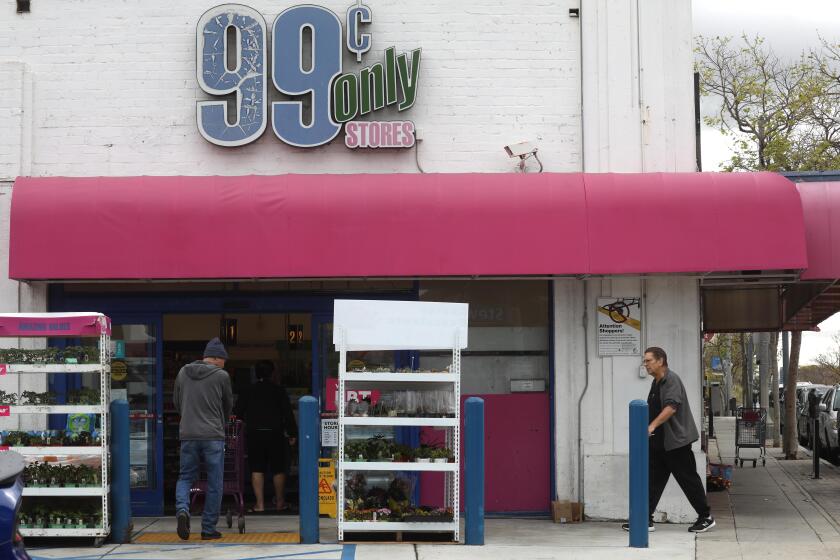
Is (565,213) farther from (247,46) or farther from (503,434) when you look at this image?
→ (247,46)

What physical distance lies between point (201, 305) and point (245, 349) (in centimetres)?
78

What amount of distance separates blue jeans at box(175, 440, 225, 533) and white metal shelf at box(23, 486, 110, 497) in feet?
2.27

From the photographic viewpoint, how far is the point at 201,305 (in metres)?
13.5

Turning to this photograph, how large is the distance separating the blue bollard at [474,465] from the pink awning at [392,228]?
1.89 m

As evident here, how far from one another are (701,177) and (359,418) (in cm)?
437

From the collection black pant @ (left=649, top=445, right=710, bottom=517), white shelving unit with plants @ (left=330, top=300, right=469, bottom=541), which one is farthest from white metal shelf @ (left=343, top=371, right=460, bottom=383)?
black pant @ (left=649, top=445, right=710, bottom=517)

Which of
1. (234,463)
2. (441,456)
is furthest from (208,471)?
(441,456)

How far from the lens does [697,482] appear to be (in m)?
11.7

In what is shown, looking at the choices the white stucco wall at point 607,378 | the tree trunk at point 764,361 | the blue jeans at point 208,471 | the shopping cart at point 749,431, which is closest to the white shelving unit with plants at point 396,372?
the blue jeans at point 208,471

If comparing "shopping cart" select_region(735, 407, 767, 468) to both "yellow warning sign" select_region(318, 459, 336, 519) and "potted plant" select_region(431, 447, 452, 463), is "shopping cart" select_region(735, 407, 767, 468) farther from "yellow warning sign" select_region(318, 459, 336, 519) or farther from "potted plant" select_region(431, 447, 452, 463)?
"potted plant" select_region(431, 447, 452, 463)

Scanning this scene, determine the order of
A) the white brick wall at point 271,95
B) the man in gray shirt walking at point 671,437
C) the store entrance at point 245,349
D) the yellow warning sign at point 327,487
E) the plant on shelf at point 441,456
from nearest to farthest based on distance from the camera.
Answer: the plant on shelf at point 441,456, the man in gray shirt walking at point 671,437, the yellow warning sign at point 327,487, the white brick wall at point 271,95, the store entrance at point 245,349

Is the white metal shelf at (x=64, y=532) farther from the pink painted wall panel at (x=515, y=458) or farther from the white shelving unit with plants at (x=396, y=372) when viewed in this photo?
the pink painted wall panel at (x=515, y=458)

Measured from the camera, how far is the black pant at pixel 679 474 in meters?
11.7

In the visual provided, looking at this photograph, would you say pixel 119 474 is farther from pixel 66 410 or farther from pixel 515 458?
pixel 515 458
